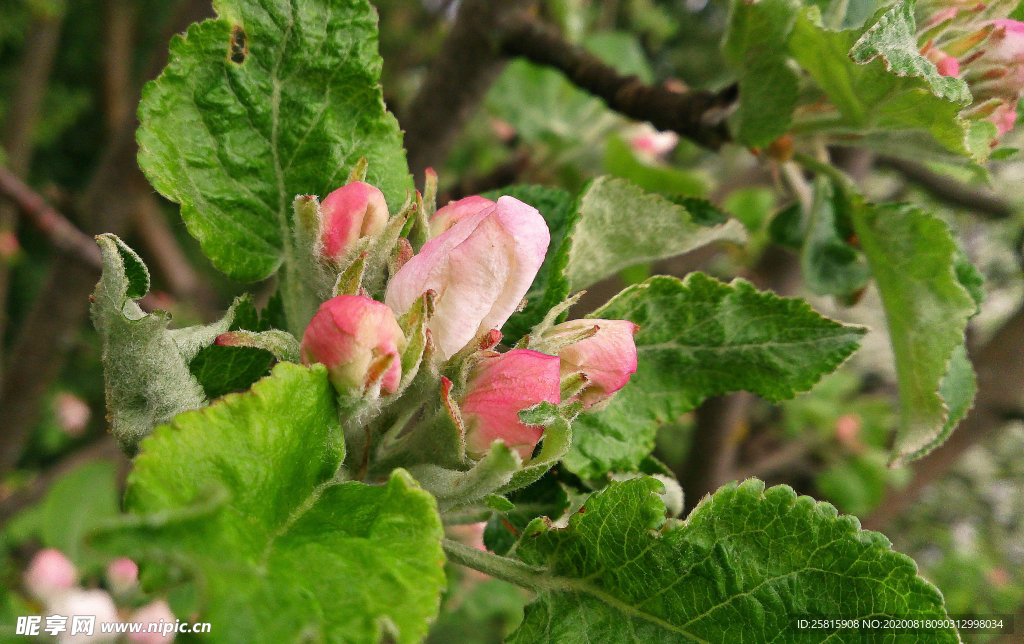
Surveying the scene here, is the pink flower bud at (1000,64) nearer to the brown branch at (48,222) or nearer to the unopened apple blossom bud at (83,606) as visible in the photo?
the unopened apple blossom bud at (83,606)

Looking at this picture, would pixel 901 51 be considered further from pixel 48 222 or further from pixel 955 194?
pixel 48 222

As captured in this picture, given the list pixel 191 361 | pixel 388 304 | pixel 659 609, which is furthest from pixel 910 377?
pixel 191 361

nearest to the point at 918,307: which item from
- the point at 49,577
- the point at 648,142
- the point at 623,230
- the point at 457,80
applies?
the point at 623,230

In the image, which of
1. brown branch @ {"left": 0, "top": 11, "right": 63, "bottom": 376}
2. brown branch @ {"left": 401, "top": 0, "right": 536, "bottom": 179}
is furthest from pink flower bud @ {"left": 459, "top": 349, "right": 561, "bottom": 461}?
brown branch @ {"left": 0, "top": 11, "right": 63, "bottom": 376}

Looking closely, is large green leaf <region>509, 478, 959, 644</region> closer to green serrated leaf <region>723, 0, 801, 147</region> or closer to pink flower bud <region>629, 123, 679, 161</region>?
green serrated leaf <region>723, 0, 801, 147</region>

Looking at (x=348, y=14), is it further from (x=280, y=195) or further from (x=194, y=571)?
(x=194, y=571)

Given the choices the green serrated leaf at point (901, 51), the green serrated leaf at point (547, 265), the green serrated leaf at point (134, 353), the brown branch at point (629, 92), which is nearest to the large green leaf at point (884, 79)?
the green serrated leaf at point (901, 51)
